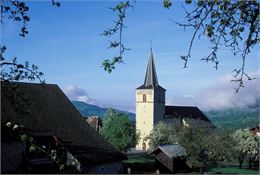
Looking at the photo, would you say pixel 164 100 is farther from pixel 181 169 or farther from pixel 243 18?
pixel 243 18

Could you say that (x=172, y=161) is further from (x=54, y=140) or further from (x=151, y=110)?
(x=151, y=110)

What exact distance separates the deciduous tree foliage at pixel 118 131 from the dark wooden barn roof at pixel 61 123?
21.9 meters

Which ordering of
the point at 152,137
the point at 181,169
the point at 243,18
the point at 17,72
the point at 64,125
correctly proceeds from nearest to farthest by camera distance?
the point at 243,18 < the point at 17,72 < the point at 64,125 < the point at 181,169 < the point at 152,137

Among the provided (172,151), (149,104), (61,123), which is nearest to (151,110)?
(149,104)

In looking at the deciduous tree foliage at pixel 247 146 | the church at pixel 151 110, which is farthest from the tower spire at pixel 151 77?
the deciduous tree foliage at pixel 247 146

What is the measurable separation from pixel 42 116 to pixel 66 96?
391cm

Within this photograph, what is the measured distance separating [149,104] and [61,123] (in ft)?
253

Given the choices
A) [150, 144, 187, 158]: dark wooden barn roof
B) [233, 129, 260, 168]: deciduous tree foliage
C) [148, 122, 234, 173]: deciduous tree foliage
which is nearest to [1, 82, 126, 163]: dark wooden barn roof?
[148, 122, 234, 173]: deciduous tree foliage

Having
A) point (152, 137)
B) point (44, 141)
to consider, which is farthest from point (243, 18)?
point (152, 137)

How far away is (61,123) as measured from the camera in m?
26.8

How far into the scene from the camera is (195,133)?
3659 centimetres

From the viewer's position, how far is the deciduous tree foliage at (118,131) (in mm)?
50562

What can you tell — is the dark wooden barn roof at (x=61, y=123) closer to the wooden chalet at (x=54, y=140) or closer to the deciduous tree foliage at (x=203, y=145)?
the wooden chalet at (x=54, y=140)

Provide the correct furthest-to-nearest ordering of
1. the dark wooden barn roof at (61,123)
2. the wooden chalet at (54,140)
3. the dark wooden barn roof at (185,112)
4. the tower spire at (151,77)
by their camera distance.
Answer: the dark wooden barn roof at (185,112)
the tower spire at (151,77)
the dark wooden barn roof at (61,123)
the wooden chalet at (54,140)
